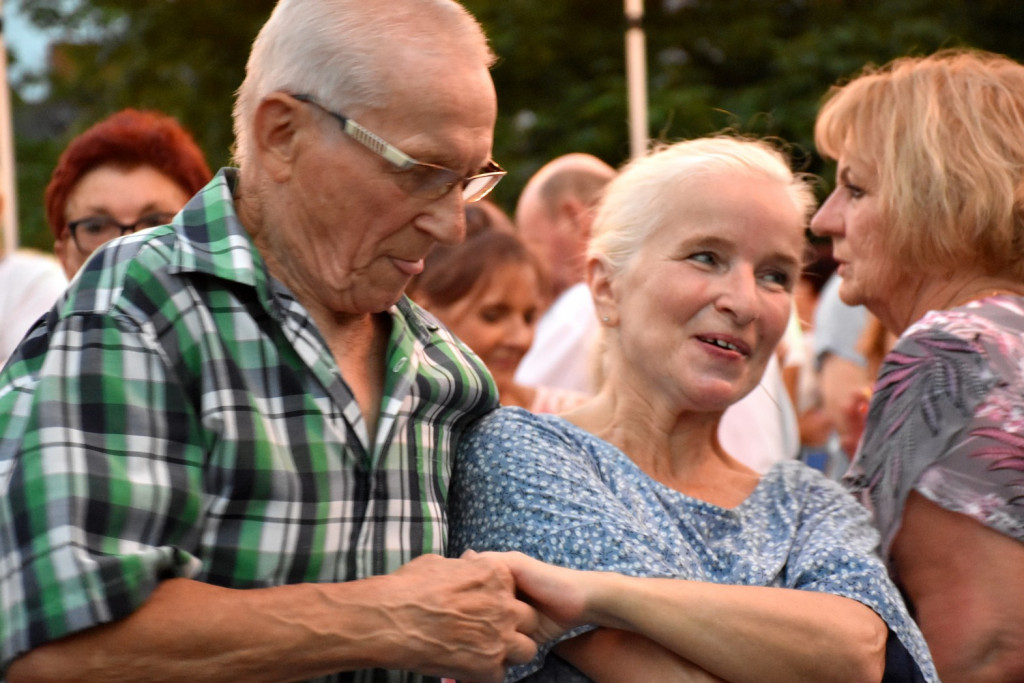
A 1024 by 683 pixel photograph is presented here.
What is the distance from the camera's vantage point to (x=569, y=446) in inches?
94.0

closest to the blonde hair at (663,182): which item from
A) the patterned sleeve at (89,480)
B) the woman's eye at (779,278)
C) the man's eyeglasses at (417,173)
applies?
the woman's eye at (779,278)

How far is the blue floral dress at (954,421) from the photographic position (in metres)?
2.45

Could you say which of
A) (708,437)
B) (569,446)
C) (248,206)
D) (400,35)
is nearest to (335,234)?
(248,206)

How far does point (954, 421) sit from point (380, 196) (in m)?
1.25

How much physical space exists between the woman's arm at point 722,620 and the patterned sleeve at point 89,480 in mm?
579

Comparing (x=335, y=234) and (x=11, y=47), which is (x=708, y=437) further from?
(x=11, y=47)

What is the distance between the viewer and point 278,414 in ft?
6.16

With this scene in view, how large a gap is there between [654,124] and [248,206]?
8.83m

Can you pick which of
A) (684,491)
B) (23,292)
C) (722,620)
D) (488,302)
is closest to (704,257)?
(684,491)

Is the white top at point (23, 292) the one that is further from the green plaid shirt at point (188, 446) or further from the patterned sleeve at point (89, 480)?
the patterned sleeve at point (89, 480)

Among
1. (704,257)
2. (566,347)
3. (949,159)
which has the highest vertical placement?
(949,159)

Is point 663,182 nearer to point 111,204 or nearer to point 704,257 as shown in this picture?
point 704,257

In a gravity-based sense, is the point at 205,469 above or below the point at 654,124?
above

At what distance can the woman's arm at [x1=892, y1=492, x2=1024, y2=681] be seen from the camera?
2.44m
